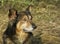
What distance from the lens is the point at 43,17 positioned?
6.36 m

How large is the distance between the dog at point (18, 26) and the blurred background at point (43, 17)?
2.23 ft

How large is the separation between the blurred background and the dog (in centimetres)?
68

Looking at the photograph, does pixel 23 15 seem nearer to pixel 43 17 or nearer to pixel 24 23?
Result: pixel 24 23

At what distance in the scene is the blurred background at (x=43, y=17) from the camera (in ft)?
17.4

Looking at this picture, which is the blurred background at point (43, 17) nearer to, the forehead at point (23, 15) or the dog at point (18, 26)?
the dog at point (18, 26)

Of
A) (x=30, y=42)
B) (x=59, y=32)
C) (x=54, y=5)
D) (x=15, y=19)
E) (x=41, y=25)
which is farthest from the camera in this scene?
(x=54, y=5)

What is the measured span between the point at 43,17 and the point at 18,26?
244 cm

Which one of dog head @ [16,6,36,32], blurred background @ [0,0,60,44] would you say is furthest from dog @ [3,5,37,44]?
blurred background @ [0,0,60,44]

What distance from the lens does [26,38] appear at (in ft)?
13.9

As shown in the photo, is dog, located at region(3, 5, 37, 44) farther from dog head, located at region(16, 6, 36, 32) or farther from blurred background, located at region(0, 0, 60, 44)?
blurred background, located at region(0, 0, 60, 44)

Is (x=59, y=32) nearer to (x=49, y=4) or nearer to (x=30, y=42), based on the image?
(x=30, y=42)

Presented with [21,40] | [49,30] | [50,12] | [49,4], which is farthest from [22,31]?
[49,4]

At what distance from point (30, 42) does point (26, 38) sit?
0.15 meters

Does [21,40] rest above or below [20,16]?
below
